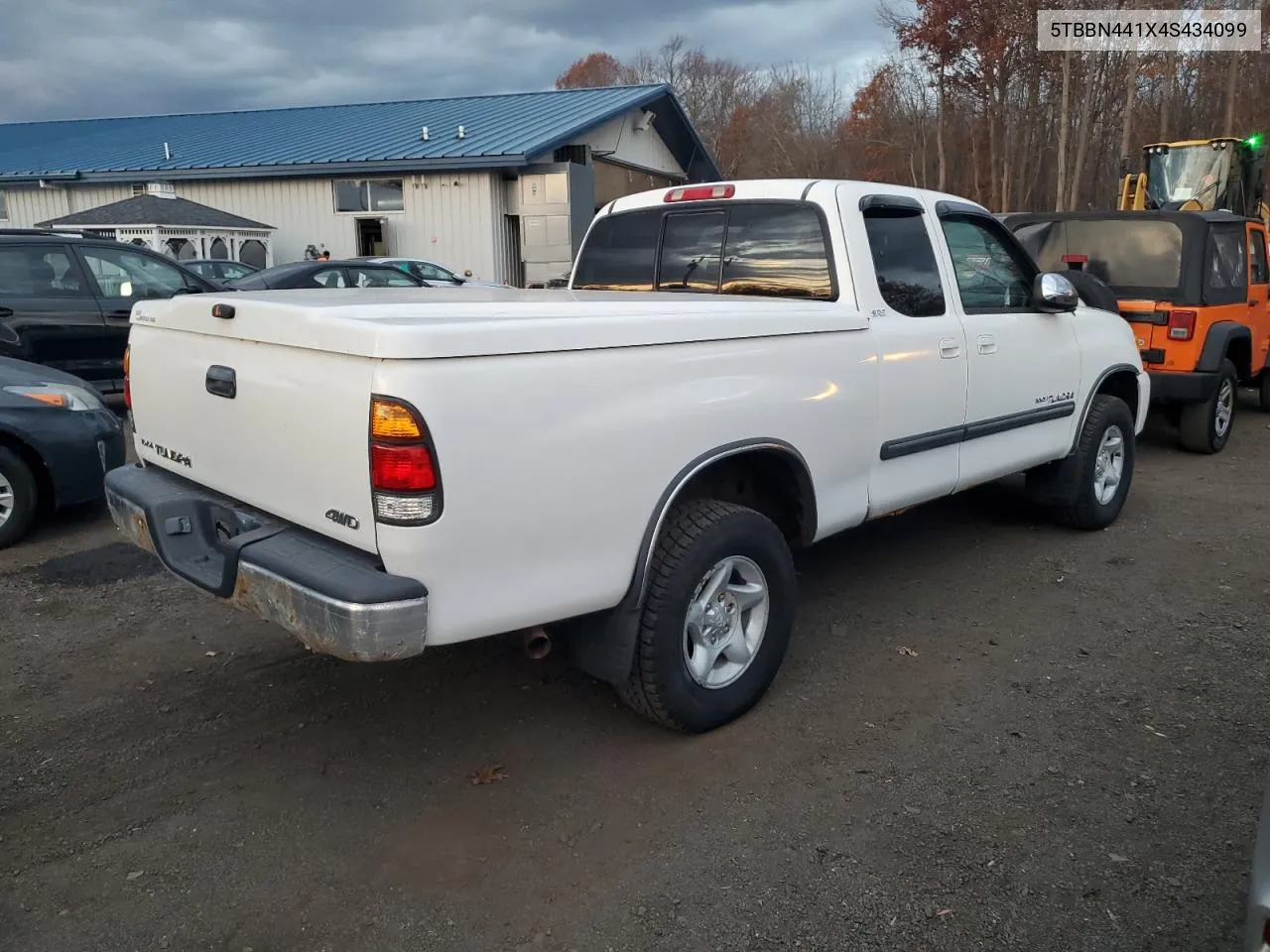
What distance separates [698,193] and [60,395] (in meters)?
3.97

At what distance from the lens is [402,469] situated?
259 cm

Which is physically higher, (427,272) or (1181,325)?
(427,272)

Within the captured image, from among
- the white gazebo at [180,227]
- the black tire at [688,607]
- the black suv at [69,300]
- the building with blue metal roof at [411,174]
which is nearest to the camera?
the black tire at [688,607]

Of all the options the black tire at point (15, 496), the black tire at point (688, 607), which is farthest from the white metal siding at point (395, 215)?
the black tire at point (688, 607)

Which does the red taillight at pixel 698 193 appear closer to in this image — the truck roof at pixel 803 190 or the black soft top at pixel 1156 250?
the truck roof at pixel 803 190

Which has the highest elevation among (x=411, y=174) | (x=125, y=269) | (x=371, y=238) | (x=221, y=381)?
(x=411, y=174)

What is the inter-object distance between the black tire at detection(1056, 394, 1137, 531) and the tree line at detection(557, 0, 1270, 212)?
24532mm

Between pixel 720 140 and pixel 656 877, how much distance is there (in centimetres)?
5429

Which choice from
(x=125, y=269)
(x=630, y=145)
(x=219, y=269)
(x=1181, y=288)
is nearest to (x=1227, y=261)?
(x=1181, y=288)

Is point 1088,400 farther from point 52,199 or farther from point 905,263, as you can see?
point 52,199

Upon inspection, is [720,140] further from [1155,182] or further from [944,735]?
[944,735]

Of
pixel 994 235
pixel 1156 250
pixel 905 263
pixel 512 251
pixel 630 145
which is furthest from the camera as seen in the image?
pixel 630 145

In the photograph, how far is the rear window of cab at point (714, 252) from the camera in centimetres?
425

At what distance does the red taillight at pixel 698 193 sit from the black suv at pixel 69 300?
5.77 m
